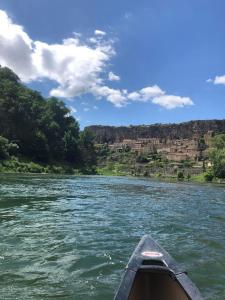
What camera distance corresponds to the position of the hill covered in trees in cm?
9744

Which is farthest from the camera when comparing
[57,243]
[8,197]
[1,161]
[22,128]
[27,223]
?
[22,128]

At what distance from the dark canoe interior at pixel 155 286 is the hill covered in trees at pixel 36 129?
239ft

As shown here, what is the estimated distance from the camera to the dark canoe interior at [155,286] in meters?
7.07

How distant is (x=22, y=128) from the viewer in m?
102

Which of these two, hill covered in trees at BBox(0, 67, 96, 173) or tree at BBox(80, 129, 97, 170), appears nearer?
hill covered in trees at BBox(0, 67, 96, 173)

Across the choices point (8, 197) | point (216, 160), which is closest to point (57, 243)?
point (8, 197)

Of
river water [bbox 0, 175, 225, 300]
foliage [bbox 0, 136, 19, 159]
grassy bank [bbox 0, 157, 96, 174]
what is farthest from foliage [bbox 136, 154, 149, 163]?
river water [bbox 0, 175, 225, 300]

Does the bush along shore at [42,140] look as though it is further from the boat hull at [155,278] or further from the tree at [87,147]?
the boat hull at [155,278]

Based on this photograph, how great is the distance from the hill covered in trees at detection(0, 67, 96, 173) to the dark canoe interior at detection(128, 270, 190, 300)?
2868 inches

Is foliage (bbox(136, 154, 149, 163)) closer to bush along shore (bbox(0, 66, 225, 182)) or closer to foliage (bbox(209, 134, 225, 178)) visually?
bush along shore (bbox(0, 66, 225, 182))

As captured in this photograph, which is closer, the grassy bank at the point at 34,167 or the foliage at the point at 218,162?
the grassy bank at the point at 34,167

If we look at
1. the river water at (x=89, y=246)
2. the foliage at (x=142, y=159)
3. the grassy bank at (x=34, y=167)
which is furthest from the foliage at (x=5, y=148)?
the foliage at (x=142, y=159)

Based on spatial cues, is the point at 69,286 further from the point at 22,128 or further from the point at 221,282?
the point at 22,128

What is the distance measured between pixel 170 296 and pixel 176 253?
541cm
